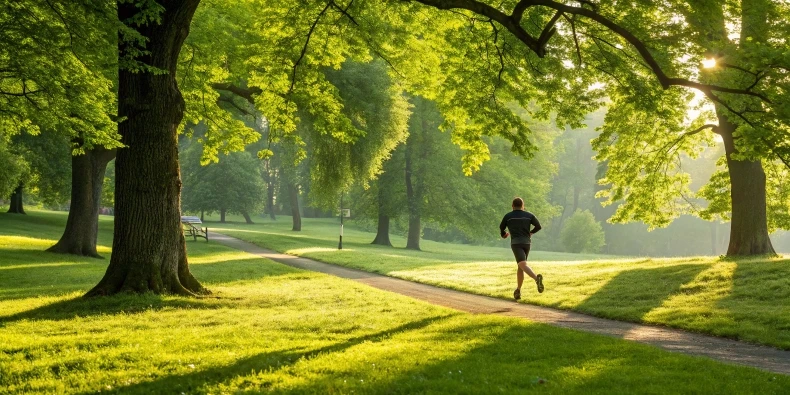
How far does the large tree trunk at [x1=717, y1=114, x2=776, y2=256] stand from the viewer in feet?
65.8

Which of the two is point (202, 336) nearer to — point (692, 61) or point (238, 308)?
point (238, 308)

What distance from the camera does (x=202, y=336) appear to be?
8.77 meters

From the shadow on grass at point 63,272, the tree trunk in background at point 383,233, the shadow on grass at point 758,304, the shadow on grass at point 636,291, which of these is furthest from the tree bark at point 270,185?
the shadow on grass at point 758,304

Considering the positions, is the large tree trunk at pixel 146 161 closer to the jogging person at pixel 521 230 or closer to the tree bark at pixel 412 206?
the jogging person at pixel 521 230

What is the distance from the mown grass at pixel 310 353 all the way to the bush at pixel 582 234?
Answer: 204 ft

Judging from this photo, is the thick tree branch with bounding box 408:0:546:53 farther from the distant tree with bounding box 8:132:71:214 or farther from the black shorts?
the distant tree with bounding box 8:132:71:214

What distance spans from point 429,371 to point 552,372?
1.37 m

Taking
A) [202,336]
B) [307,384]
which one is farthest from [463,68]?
[307,384]

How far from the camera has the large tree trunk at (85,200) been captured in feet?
86.2

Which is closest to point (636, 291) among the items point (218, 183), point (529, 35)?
point (529, 35)

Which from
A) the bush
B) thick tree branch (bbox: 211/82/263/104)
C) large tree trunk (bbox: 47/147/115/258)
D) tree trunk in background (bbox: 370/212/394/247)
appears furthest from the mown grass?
the bush

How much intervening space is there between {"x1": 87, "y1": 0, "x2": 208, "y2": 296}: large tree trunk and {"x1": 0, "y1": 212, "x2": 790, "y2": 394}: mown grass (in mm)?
737

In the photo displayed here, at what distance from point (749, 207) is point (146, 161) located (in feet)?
59.2

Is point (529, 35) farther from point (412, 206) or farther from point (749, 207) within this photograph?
point (412, 206)
